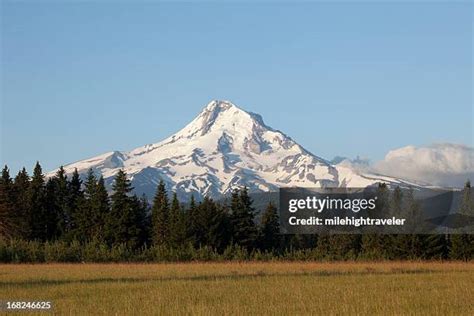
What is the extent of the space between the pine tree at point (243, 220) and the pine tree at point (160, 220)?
7920 millimetres

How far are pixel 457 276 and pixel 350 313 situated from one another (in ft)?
55.2

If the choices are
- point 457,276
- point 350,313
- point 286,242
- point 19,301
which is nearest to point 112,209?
point 286,242

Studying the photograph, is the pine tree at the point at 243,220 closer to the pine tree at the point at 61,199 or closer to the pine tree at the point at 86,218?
the pine tree at the point at 86,218

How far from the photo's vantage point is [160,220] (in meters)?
88.1

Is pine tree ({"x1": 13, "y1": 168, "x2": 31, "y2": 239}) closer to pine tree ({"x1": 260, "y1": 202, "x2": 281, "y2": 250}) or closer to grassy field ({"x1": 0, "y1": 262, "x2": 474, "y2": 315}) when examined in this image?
pine tree ({"x1": 260, "y1": 202, "x2": 281, "y2": 250})

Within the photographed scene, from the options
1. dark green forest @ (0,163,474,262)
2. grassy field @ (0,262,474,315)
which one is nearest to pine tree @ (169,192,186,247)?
dark green forest @ (0,163,474,262)

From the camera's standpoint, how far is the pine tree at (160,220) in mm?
84812

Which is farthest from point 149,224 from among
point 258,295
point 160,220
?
point 258,295

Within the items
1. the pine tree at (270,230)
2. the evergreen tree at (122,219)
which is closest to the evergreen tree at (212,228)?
the evergreen tree at (122,219)

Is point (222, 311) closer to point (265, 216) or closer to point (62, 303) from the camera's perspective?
point (62, 303)

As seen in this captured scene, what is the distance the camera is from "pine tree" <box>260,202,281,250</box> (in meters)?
94.9

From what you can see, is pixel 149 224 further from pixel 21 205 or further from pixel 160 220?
pixel 21 205

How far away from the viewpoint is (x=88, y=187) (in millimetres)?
90938

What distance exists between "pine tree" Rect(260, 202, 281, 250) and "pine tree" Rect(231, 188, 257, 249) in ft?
15.5
